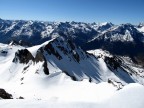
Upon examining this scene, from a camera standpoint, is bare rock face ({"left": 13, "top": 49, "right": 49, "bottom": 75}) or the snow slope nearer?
the snow slope

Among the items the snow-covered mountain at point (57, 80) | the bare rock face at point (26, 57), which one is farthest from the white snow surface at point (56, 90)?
the bare rock face at point (26, 57)

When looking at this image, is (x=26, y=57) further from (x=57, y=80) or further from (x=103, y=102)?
(x=103, y=102)

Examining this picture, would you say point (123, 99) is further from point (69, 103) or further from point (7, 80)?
point (7, 80)

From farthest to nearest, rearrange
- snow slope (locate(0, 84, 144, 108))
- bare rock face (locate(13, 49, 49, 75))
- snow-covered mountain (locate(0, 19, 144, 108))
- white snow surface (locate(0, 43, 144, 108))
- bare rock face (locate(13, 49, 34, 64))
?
bare rock face (locate(13, 49, 34, 64)) < bare rock face (locate(13, 49, 49, 75)) < snow-covered mountain (locate(0, 19, 144, 108)) < white snow surface (locate(0, 43, 144, 108)) < snow slope (locate(0, 84, 144, 108))

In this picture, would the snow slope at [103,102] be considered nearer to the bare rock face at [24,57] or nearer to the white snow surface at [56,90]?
the white snow surface at [56,90]

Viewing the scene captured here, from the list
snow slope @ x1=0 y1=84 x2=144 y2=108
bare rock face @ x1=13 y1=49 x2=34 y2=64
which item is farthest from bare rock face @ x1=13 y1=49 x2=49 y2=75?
snow slope @ x1=0 y1=84 x2=144 y2=108

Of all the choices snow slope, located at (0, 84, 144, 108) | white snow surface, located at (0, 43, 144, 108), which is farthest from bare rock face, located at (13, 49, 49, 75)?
snow slope, located at (0, 84, 144, 108)

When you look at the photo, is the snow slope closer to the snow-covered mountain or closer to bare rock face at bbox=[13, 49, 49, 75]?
the snow-covered mountain

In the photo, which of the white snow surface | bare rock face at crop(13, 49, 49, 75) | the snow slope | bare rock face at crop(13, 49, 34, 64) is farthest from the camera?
bare rock face at crop(13, 49, 34, 64)

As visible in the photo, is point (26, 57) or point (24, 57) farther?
point (24, 57)

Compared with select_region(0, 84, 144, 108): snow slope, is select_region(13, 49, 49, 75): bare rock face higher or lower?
lower

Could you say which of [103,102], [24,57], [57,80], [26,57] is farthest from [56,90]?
[24,57]

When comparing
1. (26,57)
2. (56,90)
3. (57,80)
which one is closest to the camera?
(56,90)
